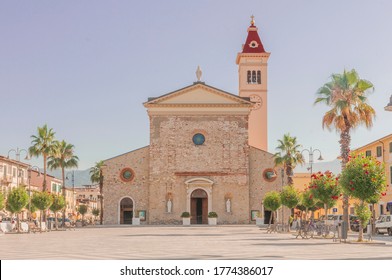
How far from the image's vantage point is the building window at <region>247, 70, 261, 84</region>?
270ft

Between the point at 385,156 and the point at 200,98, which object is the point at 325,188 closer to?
the point at 385,156

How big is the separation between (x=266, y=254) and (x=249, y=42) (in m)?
67.4

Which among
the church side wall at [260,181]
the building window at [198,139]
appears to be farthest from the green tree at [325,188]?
the building window at [198,139]

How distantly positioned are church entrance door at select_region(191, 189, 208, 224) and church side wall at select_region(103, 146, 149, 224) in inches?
200

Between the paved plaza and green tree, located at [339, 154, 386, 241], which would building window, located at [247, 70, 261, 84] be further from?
the paved plaza

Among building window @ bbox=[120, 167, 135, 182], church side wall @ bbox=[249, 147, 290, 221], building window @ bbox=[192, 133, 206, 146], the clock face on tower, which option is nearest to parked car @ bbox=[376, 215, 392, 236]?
church side wall @ bbox=[249, 147, 290, 221]

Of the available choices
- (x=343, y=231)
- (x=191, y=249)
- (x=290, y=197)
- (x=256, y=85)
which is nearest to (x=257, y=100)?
(x=256, y=85)

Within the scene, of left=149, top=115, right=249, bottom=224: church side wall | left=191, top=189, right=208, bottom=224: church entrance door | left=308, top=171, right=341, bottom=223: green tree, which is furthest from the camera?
left=191, top=189, right=208, bottom=224: church entrance door

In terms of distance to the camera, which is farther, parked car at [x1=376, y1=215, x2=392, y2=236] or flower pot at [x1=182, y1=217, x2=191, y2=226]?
flower pot at [x1=182, y1=217, x2=191, y2=226]

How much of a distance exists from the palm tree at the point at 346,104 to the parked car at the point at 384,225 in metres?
5.34

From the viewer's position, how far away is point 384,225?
41.0 m

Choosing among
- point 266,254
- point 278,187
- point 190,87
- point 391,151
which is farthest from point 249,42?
point 266,254

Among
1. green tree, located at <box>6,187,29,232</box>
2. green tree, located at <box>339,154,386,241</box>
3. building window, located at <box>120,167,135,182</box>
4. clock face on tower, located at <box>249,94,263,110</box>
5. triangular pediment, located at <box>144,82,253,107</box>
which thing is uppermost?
clock face on tower, located at <box>249,94,263,110</box>

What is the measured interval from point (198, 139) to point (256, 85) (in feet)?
60.1
